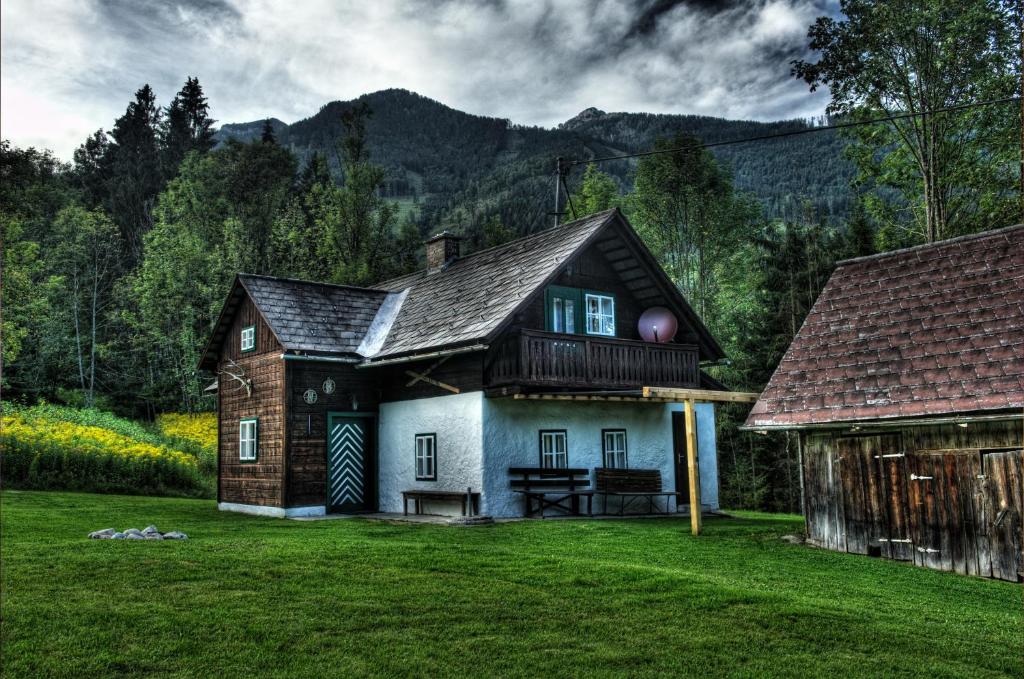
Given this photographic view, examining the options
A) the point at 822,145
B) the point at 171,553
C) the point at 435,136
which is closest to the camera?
the point at 171,553

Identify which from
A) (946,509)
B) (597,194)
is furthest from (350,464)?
(597,194)

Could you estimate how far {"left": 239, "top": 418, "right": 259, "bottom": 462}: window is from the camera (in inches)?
839

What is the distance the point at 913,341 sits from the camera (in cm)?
1438

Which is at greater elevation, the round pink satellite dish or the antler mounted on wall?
the round pink satellite dish

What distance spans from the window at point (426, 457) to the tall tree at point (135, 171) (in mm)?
37644

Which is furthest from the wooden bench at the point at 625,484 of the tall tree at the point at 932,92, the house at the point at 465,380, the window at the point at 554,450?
the tall tree at the point at 932,92

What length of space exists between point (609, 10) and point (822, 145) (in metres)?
76.6

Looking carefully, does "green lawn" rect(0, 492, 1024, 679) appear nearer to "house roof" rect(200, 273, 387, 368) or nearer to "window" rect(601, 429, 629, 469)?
"window" rect(601, 429, 629, 469)

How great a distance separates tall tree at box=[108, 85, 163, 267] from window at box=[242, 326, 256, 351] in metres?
32.9

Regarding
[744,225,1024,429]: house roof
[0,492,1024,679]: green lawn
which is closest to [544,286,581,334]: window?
[744,225,1024,429]: house roof

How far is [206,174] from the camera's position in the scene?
4791 cm

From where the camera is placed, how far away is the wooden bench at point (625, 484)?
1972 centimetres

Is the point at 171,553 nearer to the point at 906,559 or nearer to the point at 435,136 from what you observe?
the point at 906,559

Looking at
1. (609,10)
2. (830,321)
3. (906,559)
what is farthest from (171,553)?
(609,10)
